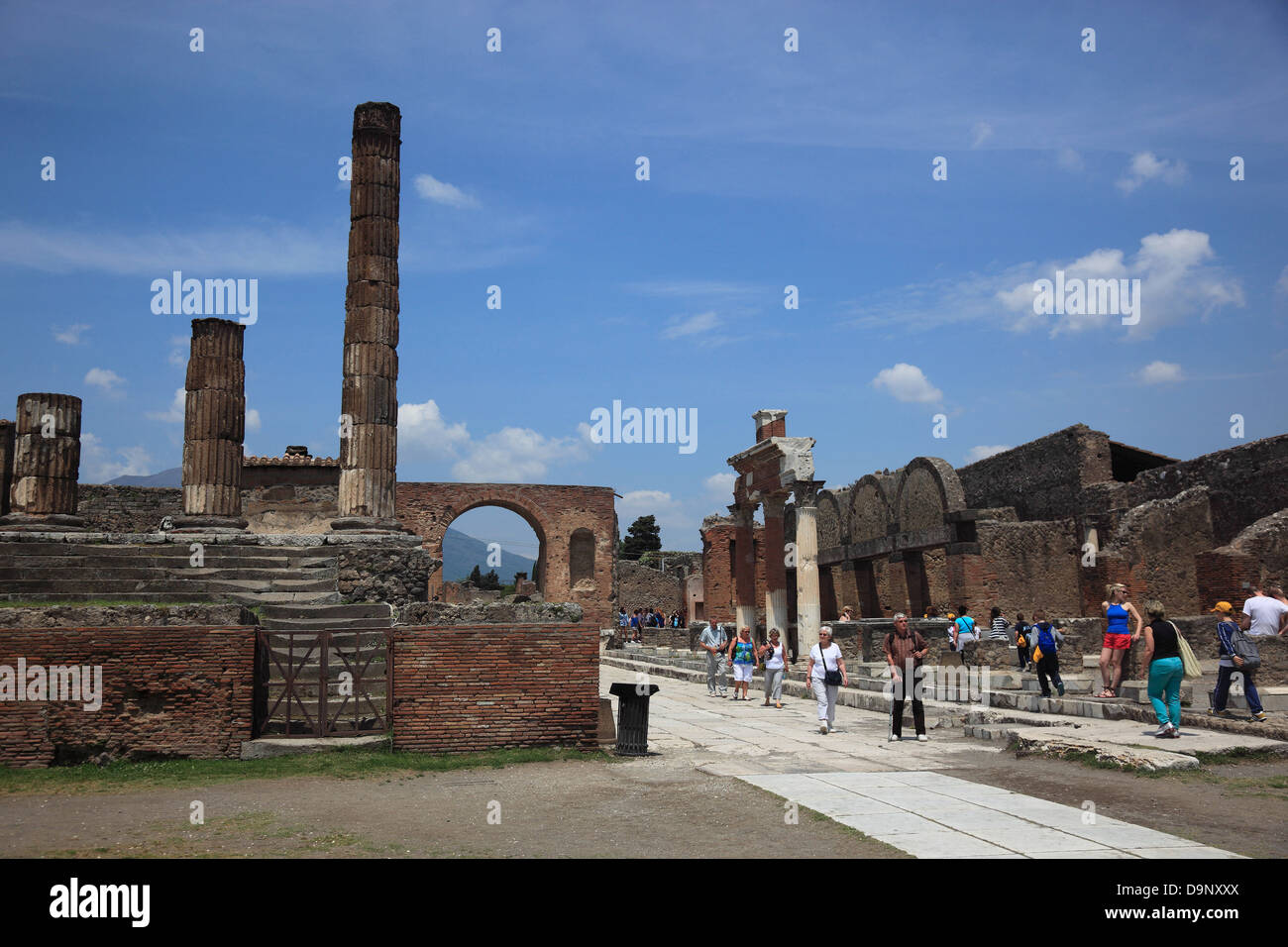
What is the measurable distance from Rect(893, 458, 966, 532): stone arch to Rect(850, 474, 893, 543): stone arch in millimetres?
847

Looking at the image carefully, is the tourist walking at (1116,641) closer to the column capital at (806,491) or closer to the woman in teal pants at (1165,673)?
the woman in teal pants at (1165,673)

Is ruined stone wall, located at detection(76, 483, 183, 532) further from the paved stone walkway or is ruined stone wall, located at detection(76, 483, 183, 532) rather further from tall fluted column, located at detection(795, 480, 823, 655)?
the paved stone walkway

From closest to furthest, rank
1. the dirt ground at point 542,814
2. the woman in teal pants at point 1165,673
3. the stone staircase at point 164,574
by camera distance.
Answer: the dirt ground at point 542,814 < the woman in teal pants at point 1165,673 < the stone staircase at point 164,574

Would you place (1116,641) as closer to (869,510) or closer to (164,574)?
(164,574)

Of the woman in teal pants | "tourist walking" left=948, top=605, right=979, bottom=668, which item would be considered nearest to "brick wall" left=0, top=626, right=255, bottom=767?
the woman in teal pants

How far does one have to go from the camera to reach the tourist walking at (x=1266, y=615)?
11773 millimetres

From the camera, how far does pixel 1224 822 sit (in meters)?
6.46

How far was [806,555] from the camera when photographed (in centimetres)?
2102

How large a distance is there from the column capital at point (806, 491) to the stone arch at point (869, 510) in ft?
20.1

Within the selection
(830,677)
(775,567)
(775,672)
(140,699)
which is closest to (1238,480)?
(775,567)

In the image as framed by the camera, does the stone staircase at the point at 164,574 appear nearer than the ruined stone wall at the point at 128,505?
Yes

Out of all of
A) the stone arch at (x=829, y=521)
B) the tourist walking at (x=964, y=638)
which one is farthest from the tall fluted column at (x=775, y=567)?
the stone arch at (x=829, y=521)
